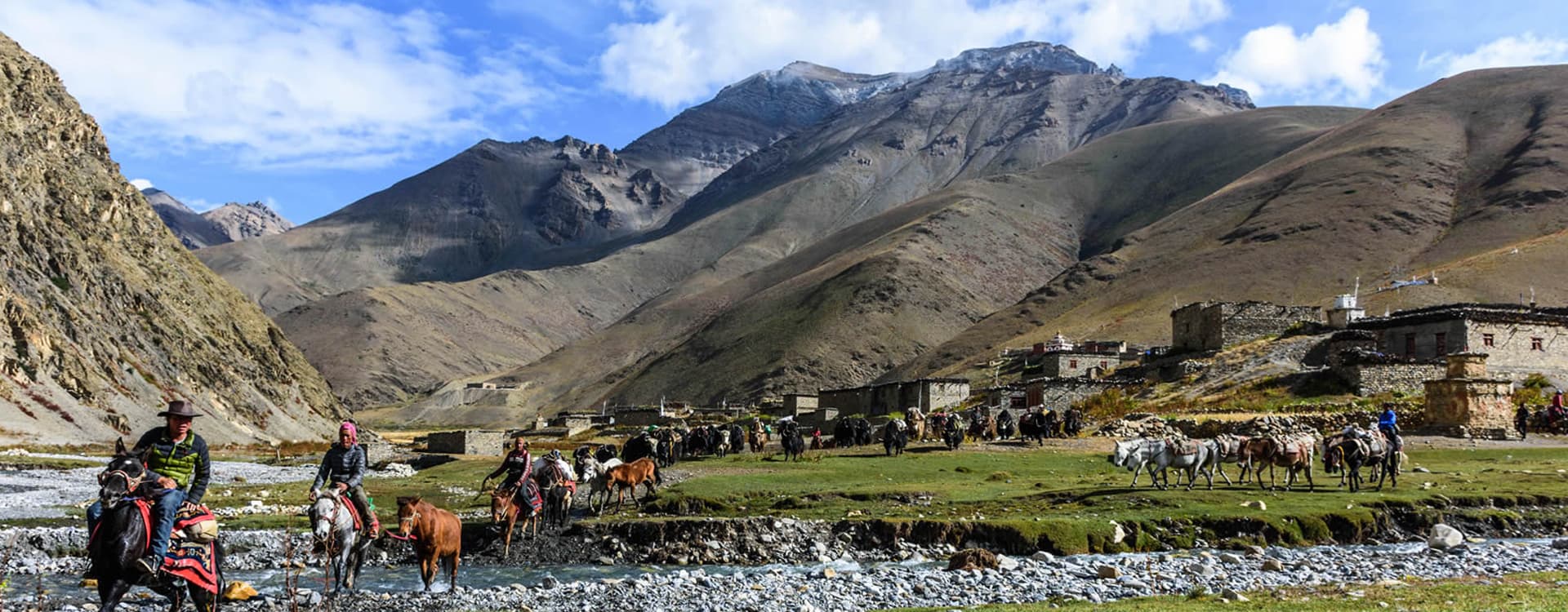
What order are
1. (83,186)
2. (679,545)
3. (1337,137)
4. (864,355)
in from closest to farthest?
(679,545)
(83,186)
(864,355)
(1337,137)

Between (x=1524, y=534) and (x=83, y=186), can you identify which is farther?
(x=83, y=186)

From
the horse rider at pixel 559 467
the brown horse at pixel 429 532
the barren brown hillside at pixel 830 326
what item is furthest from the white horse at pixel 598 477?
the barren brown hillside at pixel 830 326

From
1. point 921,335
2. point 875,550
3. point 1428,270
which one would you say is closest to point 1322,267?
point 1428,270

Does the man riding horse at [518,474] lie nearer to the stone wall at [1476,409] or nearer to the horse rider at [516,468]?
the horse rider at [516,468]

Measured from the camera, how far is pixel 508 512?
20109mm

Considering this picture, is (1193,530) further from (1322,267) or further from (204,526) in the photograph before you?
(1322,267)

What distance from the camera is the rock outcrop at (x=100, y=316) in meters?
Answer: 57.4

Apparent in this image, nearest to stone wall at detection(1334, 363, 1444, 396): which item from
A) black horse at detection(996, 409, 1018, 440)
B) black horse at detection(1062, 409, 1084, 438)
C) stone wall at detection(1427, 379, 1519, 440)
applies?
stone wall at detection(1427, 379, 1519, 440)

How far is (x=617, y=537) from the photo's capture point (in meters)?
22.0

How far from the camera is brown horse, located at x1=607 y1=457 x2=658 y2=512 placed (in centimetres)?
2578

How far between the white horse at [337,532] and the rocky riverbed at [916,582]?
46 centimetres

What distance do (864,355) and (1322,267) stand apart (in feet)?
162

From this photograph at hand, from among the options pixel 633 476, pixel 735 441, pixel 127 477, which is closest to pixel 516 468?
pixel 633 476

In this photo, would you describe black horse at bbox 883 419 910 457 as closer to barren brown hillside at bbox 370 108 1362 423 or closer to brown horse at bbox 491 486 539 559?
brown horse at bbox 491 486 539 559
